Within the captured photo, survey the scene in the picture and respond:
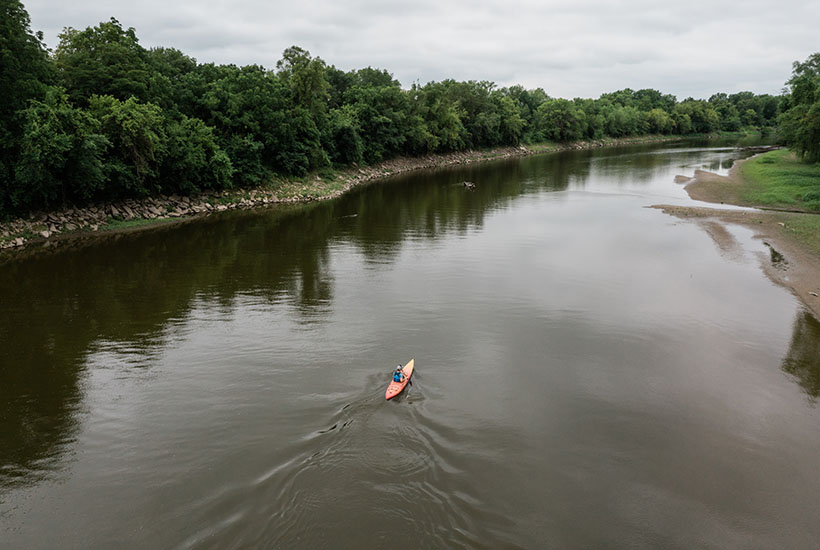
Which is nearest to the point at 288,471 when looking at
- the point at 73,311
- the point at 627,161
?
the point at 73,311

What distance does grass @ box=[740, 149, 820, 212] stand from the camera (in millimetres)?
45219

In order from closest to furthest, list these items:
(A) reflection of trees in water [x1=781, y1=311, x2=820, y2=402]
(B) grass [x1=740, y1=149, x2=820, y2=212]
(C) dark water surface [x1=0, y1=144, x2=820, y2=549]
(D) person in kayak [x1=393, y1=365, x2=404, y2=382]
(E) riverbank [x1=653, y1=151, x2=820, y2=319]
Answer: (C) dark water surface [x1=0, y1=144, x2=820, y2=549] → (D) person in kayak [x1=393, y1=365, x2=404, y2=382] → (A) reflection of trees in water [x1=781, y1=311, x2=820, y2=402] → (E) riverbank [x1=653, y1=151, x2=820, y2=319] → (B) grass [x1=740, y1=149, x2=820, y2=212]

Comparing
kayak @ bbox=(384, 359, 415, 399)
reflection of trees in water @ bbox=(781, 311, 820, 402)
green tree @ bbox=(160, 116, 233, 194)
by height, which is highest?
green tree @ bbox=(160, 116, 233, 194)

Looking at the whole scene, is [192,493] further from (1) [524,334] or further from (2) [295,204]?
(2) [295,204]

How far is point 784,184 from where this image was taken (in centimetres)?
5328

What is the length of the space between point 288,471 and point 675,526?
8906 mm

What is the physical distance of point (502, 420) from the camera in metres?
13.8

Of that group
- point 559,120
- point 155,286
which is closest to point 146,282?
point 155,286

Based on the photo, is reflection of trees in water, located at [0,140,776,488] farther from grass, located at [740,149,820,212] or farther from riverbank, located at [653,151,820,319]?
grass, located at [740,149,820,212]

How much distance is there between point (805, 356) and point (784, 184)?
4649 cm

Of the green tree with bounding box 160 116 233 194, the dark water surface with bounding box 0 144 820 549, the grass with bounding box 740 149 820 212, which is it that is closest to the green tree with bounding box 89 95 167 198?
the green tree with bounding box 160 116 233 194

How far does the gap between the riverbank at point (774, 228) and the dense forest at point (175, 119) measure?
1013 cm

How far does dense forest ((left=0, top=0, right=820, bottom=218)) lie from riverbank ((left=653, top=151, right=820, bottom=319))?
1013 cm

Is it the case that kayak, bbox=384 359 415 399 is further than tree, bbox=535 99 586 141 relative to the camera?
No
